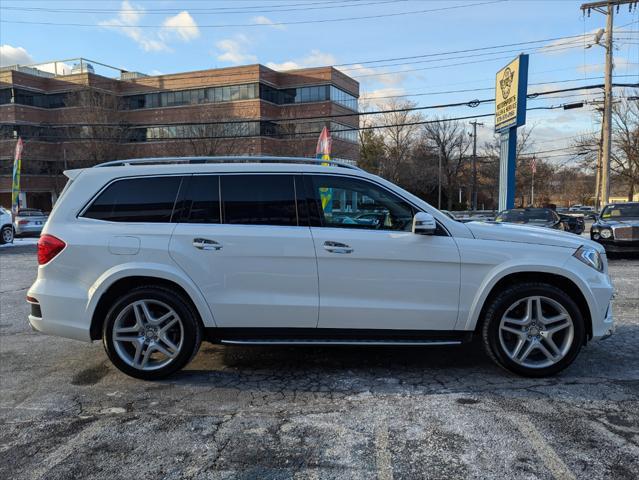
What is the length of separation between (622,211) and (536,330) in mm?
11020

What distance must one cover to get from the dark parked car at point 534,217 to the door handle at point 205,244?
9.70 m

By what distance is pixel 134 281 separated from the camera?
427 cm

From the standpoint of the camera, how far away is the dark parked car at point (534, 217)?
40.2 ft

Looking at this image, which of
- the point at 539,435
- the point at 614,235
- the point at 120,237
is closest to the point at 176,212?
the point at 120,237

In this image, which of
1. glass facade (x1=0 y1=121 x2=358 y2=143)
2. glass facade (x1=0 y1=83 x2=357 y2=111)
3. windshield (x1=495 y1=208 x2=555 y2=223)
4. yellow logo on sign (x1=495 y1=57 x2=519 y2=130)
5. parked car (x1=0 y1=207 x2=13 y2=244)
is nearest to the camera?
windshield (x1=495 y1=208 x2=555 y2=223)

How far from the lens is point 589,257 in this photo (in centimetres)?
416

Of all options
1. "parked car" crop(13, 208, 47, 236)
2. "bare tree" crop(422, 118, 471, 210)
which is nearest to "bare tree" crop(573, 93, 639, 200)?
"bare tree" crop(422, 118, 471, 210)

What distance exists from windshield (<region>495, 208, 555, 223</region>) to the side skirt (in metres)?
8.94

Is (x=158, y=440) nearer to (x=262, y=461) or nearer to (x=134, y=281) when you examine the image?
(x=262, y=461)

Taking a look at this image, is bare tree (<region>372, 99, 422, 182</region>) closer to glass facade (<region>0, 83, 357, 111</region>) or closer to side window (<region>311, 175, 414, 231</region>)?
glass facade (<region>0, 83, 357, 111</region>)

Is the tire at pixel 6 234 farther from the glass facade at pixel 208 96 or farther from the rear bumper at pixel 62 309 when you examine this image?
the glass facade at pixel 208 96

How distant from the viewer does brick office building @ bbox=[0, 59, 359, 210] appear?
50281 millimetres

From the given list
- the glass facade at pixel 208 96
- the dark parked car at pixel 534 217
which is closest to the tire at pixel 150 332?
the dark parked car at pixel 534 217

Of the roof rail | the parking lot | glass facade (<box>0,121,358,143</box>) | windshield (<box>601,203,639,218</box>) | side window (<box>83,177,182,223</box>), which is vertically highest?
glass facade (<box>0,121,358,143</box>)
